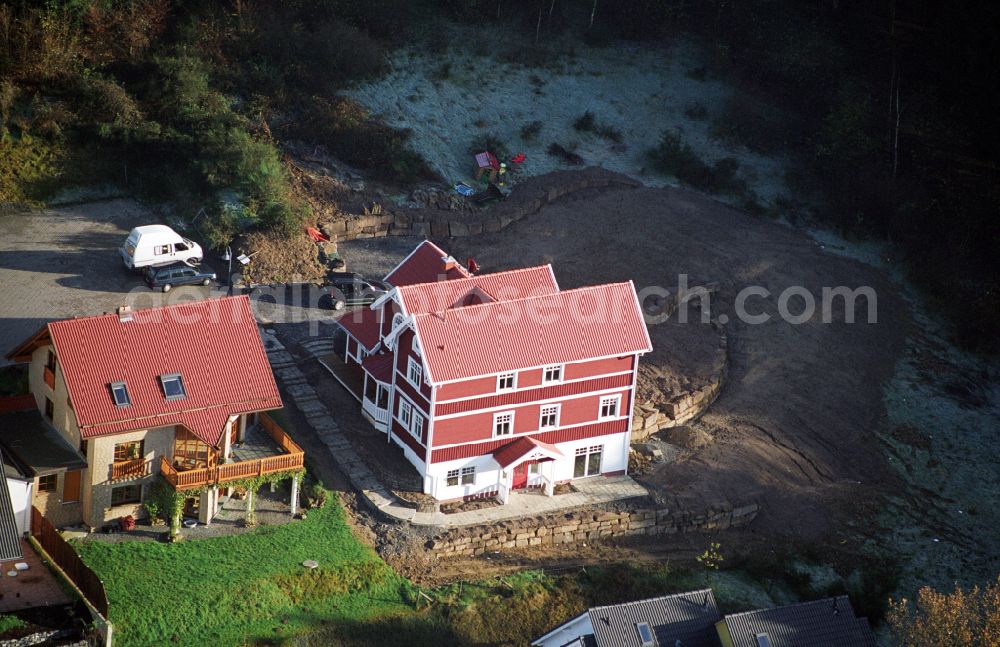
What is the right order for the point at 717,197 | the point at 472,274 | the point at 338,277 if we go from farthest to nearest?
1. the point at 717,197
2. the point at 338,277
3. the point at 472,274

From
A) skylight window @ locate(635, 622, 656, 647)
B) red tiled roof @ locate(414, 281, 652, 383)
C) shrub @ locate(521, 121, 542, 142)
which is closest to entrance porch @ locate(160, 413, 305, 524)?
red tiled roof @ locate(414, 281, 652, 383)

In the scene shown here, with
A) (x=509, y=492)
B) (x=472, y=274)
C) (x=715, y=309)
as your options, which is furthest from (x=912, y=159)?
(x=509, y=492)

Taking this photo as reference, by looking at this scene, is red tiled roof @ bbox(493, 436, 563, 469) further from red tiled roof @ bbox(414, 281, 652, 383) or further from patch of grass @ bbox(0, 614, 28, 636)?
patch of grass @ bbox(0, 614, 28, 636)

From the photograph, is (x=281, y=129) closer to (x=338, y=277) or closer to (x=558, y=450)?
(x=338, y=277)

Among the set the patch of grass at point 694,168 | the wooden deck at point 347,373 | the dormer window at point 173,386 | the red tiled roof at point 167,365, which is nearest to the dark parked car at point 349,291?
the wooden deck at point 347,373

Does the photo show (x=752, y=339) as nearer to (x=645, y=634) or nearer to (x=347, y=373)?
(x=347, y=373)

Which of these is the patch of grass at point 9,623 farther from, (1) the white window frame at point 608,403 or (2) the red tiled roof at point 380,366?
(1) the white window frame at point 608,403
